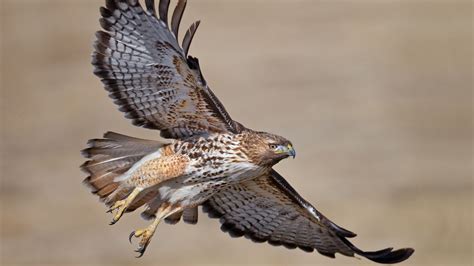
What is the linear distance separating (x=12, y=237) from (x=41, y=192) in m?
1.11

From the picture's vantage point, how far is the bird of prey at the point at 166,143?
36.7ft

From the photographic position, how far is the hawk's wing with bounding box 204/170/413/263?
39.3 feet

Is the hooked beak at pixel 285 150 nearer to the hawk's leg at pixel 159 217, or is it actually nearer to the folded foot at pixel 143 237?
the hawk's leg at pixel 159 217

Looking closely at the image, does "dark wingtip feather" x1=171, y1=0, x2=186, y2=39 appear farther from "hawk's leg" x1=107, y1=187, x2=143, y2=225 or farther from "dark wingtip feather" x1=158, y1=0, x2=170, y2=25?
"hawk's leg" x1=107, y1=187, x2=143, y2=225

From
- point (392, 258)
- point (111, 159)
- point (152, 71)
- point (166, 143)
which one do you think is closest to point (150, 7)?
point (152, 71)

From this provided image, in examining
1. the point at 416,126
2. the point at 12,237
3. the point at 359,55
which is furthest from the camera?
the point at 359,55

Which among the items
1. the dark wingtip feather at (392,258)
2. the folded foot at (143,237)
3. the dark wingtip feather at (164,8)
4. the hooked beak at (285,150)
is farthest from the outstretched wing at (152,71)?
the dark wingtip feather at (392,258)

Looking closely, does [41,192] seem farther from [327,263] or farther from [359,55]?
[359,55]

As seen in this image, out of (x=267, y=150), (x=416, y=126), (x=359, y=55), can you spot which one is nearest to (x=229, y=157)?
(x=267, y=150)

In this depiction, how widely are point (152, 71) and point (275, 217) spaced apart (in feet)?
5.83

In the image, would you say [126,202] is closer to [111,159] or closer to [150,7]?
[111,159]

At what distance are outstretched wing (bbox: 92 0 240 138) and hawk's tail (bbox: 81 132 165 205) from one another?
197mm

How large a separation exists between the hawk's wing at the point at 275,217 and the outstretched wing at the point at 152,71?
2.65 ft

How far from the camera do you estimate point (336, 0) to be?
2280 centimetres
